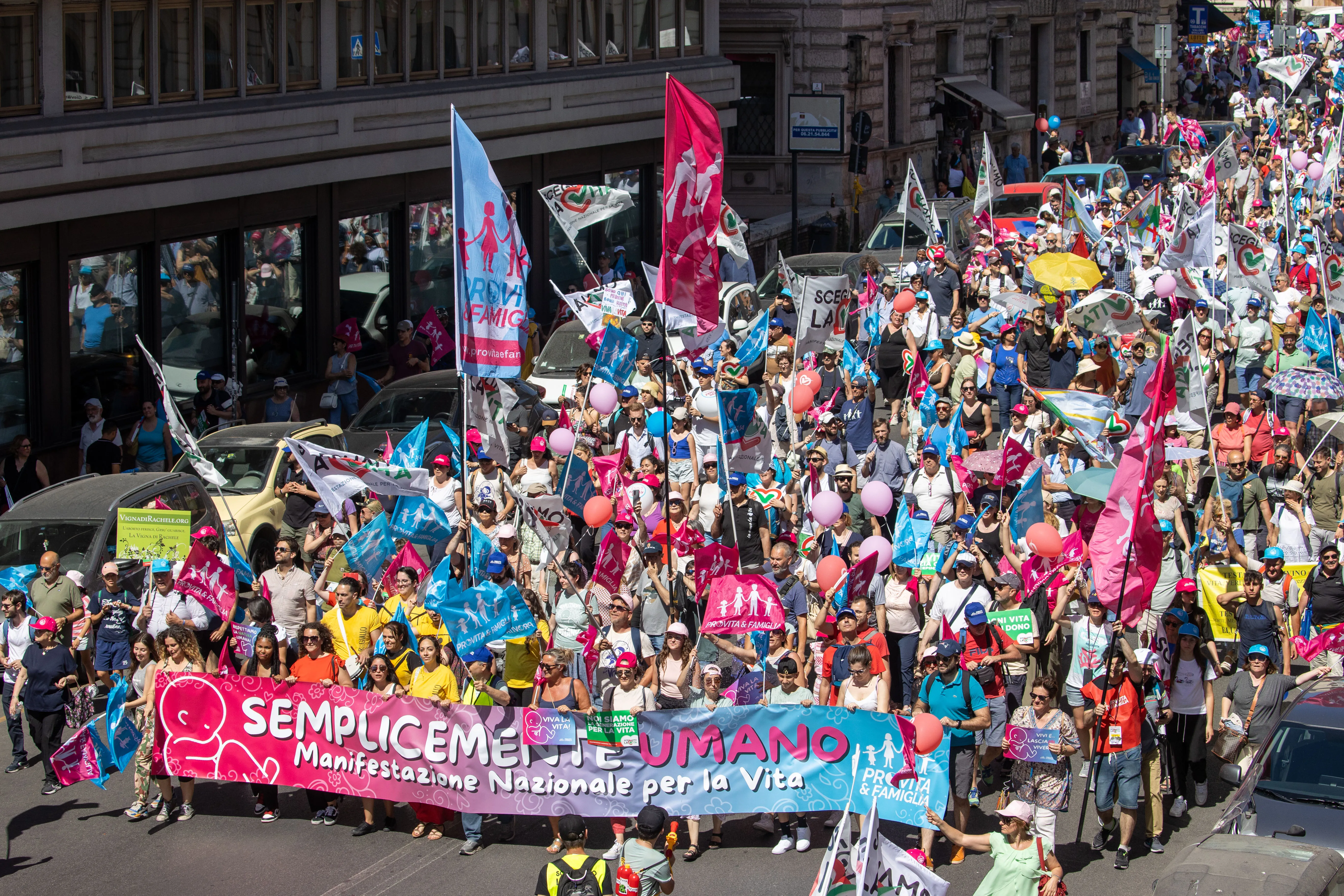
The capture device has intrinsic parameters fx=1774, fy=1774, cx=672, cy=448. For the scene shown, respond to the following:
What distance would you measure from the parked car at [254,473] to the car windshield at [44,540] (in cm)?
149

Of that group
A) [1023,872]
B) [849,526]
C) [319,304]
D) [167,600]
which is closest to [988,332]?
[849,526]

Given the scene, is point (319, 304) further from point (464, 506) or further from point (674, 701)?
point (674, 701)

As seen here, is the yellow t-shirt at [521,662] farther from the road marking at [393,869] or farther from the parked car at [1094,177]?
the parked car at [1094,177]

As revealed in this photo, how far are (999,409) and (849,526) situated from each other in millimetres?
5199

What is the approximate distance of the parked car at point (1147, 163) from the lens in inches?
1453

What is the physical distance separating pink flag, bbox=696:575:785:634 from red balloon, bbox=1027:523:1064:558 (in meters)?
2.00

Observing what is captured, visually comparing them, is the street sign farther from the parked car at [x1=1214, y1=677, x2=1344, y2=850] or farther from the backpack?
the backpack

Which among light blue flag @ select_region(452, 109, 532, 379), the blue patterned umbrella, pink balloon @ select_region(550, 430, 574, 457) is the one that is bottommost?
pink balloon @ select_region(550, 430, 574, 457)

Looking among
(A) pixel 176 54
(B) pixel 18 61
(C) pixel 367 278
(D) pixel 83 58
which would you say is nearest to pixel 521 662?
(B) pixel 18 61

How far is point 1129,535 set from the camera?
1043 cm

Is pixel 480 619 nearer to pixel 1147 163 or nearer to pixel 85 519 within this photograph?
pixel 85 519

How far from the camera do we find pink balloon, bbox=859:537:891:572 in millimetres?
11938

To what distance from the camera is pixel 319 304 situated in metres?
23.7

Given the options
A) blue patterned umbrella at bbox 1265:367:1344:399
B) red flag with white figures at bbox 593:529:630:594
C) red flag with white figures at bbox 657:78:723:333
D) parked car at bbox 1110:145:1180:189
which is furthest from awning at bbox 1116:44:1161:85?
red flag with white figures at bbox 593:529:630:594
